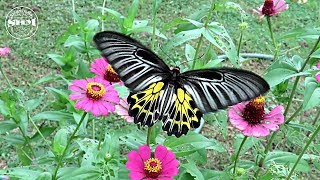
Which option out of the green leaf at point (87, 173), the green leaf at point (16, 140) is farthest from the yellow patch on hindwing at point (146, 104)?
the green leaf at point (16, 140)

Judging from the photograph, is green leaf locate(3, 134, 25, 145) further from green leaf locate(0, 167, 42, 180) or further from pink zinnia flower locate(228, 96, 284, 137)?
pink zinnia flower locate(228, 96, 284, 137)

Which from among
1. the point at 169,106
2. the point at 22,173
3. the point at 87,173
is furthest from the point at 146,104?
the point at 22,173

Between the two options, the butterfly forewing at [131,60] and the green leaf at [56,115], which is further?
the green leaf at [56,115]

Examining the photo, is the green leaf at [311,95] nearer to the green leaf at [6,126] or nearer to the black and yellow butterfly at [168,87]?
the black and yellow butterfly at [168,87]

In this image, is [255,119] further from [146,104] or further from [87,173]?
[87,173]

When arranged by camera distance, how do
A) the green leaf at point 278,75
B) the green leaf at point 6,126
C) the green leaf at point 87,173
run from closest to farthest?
the green leaf at point 87,173
the green leaf at point 278,75
the green leaf at point 6,126

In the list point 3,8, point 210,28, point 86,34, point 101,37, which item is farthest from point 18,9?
point 101,37

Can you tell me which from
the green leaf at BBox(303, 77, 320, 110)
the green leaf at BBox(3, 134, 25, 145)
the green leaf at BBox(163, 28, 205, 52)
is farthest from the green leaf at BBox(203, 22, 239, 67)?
the green leaf at BBox(3, 134, 25, 145)

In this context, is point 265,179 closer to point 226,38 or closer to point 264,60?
point 226,38
